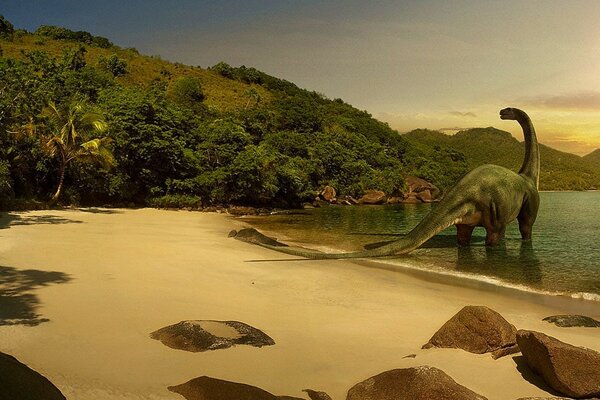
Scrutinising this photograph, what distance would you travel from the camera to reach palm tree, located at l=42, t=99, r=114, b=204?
98.4 ft

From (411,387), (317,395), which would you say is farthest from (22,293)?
(411,387)

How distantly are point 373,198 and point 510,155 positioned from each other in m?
98.8

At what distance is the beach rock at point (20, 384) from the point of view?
117 inches

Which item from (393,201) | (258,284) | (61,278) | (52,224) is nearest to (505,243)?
(258,284)

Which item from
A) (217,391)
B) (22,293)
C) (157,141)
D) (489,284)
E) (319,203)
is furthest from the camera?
→ (319,203)

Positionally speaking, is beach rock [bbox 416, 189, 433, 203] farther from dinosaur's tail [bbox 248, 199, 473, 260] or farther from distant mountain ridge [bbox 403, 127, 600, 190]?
dinosaur's tail [bbox 248, 199, 473, 260]

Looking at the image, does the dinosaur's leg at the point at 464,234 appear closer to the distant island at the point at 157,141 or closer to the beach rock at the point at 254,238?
the beach rock at the point at 254,238

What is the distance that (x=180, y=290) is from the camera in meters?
9.20

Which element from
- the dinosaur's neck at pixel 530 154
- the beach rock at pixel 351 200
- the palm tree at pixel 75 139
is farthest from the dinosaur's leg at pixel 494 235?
the beach rock at pixel 351 200

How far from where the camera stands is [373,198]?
6259 centimetres

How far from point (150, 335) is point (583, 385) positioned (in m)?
5.24

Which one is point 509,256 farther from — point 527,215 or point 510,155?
point 510,155

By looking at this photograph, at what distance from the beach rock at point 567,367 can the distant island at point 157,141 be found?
2237 cm

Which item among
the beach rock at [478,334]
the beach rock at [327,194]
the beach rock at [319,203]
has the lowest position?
the beach rock at [478,334]
